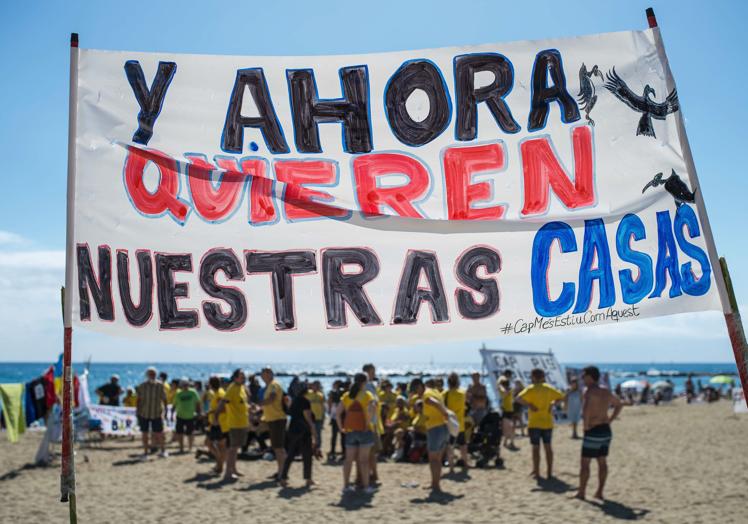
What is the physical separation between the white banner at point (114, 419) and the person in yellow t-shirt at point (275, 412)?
22.7ft

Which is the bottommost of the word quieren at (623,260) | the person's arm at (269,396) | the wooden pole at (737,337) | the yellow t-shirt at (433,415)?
the yellow t-shirt at (433,415)

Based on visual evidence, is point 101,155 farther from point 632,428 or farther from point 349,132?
point 632,428

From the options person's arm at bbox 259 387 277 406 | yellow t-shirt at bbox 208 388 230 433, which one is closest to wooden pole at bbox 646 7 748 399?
person's arm at bbox 259 387 277 406

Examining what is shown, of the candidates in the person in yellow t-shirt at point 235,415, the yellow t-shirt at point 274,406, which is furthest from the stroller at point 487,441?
the person in yellow t-shirt at point 235,415

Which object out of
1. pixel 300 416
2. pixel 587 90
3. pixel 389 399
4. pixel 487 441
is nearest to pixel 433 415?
pixel 300 416

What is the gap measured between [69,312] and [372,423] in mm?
6878

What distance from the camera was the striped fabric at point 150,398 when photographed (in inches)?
543

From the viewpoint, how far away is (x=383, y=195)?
395 centimetres

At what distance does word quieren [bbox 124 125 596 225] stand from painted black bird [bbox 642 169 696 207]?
1.12 ft

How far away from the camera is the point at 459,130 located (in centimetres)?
398

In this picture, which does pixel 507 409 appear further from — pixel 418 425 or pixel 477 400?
pixel 418 425

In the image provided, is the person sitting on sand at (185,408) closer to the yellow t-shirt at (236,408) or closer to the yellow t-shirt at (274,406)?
the yellow t-shirt at (236,408)

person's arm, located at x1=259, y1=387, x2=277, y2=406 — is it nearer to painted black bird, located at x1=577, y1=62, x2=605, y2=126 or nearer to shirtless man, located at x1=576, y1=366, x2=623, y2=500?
shirtless man, located at x1=576, y1=366, x2=623, y2=500

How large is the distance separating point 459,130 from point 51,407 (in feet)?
39.9
